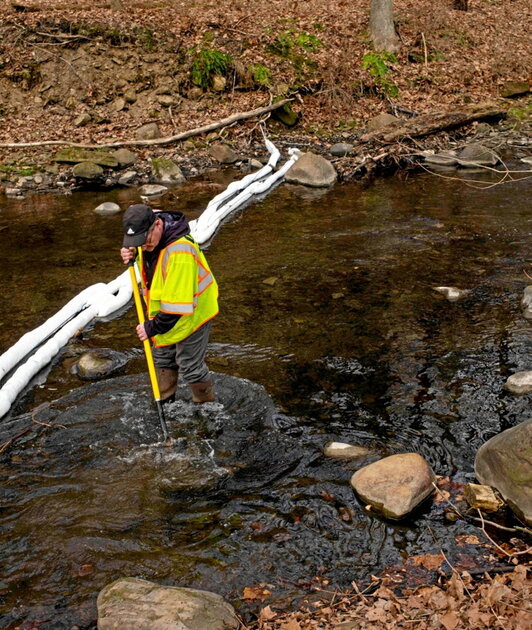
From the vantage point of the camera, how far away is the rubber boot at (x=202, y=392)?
6.06 m

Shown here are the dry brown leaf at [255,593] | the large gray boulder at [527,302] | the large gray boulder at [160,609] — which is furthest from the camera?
the large gray boulder at [527,302]

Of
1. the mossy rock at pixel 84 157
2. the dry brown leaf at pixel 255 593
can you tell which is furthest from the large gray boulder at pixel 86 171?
the dry brown leaf at pixel 255 593

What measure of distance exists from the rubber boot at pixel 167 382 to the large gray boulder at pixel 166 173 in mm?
9520

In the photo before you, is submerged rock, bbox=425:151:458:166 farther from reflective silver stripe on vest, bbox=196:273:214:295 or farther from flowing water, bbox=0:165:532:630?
reflective silver stripe on vest, bbox=196:273:214:295

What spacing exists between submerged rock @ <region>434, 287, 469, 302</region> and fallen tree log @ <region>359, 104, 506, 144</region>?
7799 mm

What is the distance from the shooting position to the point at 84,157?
50.5ft

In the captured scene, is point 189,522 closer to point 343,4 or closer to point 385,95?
point 385,95

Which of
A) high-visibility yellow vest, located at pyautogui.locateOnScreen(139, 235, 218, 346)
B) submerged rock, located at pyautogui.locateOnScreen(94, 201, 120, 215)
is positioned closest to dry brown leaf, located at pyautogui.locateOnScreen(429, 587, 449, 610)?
high-visibility yellow vest, located at pyautogui.locateOnScreen(139, 235, 218, 346)

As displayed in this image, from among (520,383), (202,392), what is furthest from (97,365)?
(520,383)

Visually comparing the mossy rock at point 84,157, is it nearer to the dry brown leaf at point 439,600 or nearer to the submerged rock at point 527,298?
the submerged rock at point 527,298

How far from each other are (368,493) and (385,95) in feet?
52.7

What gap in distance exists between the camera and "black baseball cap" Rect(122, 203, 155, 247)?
4.95 m

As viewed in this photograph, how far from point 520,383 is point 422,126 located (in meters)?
10.9

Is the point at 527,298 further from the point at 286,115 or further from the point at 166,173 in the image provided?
the point at 286,115
